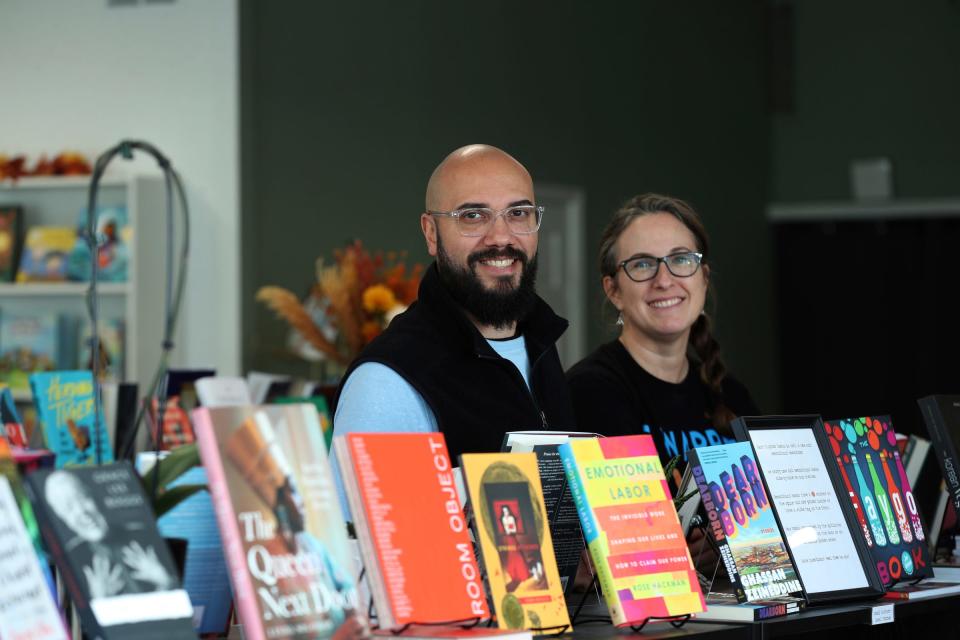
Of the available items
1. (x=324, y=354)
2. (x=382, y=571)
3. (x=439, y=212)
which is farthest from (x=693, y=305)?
(x=324, y=354)

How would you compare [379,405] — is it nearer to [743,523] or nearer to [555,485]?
[555,485]

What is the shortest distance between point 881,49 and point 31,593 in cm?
850

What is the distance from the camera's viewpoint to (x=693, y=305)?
9.72 ft

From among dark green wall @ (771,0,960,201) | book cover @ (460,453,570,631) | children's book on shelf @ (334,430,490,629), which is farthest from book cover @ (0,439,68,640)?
dark green wall @ (771,0,960,201)

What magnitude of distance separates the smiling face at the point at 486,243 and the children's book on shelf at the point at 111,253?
290cm

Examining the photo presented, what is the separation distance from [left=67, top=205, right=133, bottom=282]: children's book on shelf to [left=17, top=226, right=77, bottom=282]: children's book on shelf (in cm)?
4

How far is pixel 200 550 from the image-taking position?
68.7 inches

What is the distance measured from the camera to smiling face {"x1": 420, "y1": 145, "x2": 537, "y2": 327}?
2.54 m

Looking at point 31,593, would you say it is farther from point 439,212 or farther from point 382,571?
point 439,212

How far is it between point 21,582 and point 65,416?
170 centimetres

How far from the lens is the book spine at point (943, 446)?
2.50 m

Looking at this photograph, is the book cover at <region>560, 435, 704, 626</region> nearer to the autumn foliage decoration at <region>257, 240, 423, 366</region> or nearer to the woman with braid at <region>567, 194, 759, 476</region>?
the woman with braid at <region>567, 194, 759, 476</region>

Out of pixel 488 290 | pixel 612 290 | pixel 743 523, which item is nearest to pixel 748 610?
pixel 743 523

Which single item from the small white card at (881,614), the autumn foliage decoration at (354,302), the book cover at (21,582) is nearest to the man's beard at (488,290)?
the small white card at (881,614)
